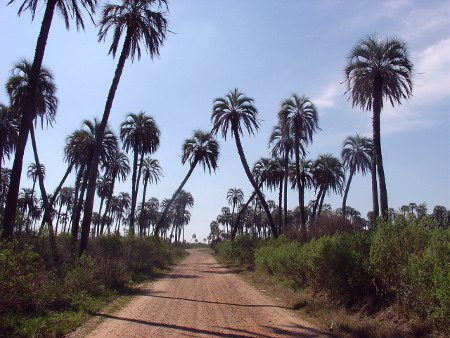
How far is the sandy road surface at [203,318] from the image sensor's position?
8.95m

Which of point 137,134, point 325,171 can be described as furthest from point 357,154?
point 137,134

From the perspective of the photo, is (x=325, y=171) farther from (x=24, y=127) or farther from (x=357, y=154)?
(x=24, y=127)

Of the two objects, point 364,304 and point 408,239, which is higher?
point 408,239

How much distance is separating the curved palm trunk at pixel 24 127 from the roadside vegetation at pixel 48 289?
3.20ft

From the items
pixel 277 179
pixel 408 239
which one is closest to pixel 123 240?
pixel 408 239

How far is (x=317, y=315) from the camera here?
36.0 feet

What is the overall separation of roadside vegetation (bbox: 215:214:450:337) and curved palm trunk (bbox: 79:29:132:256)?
30.3 ft

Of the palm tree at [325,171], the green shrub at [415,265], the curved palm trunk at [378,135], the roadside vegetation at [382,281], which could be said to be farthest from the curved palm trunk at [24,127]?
the palm tree at [325,171]

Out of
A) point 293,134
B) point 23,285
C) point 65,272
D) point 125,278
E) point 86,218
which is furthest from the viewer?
point 293,134

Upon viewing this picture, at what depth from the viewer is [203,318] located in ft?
35.1

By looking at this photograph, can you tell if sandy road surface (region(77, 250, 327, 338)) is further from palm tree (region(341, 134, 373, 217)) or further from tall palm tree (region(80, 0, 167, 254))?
palm tree (region(341, 134, 373, 217))

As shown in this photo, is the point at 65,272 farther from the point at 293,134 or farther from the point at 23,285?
the point at 293,134

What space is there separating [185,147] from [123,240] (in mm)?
17747

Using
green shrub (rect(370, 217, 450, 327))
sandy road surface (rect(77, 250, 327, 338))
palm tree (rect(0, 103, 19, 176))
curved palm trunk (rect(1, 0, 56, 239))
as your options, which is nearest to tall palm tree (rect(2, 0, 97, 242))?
curved palm trunk (rect(1, 0, 56, 239))
